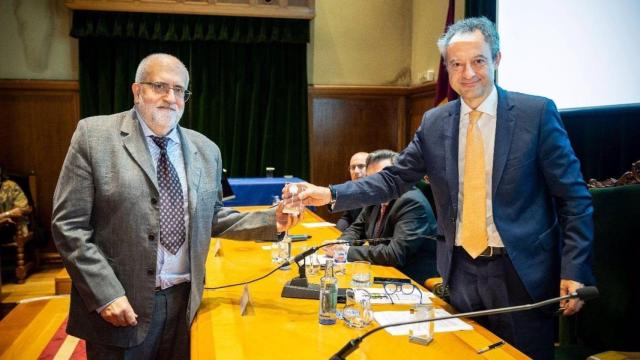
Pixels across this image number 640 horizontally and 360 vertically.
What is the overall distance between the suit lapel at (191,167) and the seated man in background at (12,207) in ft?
13.3

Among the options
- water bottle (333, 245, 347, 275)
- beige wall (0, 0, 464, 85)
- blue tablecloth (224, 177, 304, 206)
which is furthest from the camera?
beige wall (0, 0, 464, 85)

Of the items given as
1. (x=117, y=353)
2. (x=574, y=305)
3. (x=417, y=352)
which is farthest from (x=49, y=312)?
(x=574, y=305)

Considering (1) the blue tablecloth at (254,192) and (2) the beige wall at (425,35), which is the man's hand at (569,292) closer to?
(1) the blue tablecloth at (254,192)

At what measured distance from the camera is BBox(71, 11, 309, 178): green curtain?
613 centimetres

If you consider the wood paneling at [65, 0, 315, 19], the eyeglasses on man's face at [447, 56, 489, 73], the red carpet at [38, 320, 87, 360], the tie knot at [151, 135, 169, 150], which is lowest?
the red carpet at [38, 320, 87, 360]

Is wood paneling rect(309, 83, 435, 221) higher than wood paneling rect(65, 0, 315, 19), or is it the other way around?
wood paneling rect(65, 0, 315, 19)

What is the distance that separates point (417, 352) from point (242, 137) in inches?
204

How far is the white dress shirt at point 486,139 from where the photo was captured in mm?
1841

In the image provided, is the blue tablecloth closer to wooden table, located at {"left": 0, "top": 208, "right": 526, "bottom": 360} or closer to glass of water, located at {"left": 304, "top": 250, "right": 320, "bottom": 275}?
wooden table, located at {"left": 0, "top": 208, "right": 526, "bottom": 360}

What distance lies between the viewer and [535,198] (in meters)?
1.82

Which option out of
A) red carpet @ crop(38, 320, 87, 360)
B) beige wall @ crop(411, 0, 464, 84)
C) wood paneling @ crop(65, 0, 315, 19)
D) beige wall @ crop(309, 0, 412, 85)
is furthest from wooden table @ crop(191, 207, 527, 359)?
beige wall @ crop(309, 0, 412, 85)

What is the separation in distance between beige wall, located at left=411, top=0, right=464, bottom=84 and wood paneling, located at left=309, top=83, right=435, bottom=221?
0.35 meters

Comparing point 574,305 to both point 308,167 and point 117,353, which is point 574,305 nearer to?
point 117,353

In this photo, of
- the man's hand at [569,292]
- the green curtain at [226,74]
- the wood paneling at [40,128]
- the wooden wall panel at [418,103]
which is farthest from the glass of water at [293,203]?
the wood paneling at [40,128]
